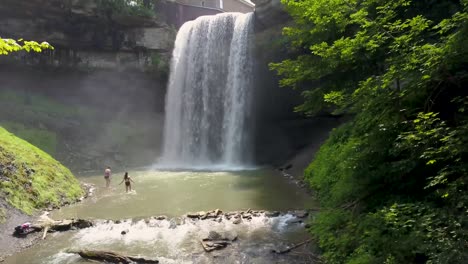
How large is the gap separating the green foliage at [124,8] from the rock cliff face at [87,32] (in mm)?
307

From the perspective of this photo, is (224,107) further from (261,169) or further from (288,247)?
(288,247)

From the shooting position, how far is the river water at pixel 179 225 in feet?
32.3

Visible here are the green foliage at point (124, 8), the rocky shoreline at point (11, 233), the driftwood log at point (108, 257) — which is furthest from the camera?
the green foliage at point (124, 8)

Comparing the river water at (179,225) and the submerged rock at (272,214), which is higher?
the submerged rock at (272,214)

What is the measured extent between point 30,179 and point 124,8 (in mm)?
22442

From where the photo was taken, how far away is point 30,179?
600 inches

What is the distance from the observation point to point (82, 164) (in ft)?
93.4

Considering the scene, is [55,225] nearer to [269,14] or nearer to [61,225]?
[61,225]

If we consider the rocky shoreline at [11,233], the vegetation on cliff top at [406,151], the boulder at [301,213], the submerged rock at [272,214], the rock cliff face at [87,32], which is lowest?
the rocky shoreline at [11,233]

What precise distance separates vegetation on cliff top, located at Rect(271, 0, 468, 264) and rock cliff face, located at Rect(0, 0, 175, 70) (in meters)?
27.4

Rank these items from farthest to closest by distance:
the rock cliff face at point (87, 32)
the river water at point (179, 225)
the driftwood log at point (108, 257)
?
the rock cliff face at point (87, 32)
the river water at point (179, 225)
the driftwood log at point (108, 257)

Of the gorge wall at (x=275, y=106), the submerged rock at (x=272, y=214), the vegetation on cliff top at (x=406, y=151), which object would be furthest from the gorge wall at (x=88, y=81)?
the vegetation on cliff top at (x=406, y=151)

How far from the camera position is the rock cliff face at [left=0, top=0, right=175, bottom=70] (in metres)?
31.9

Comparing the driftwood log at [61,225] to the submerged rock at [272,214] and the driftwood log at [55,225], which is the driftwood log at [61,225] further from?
the submerged rock at [272,214]
